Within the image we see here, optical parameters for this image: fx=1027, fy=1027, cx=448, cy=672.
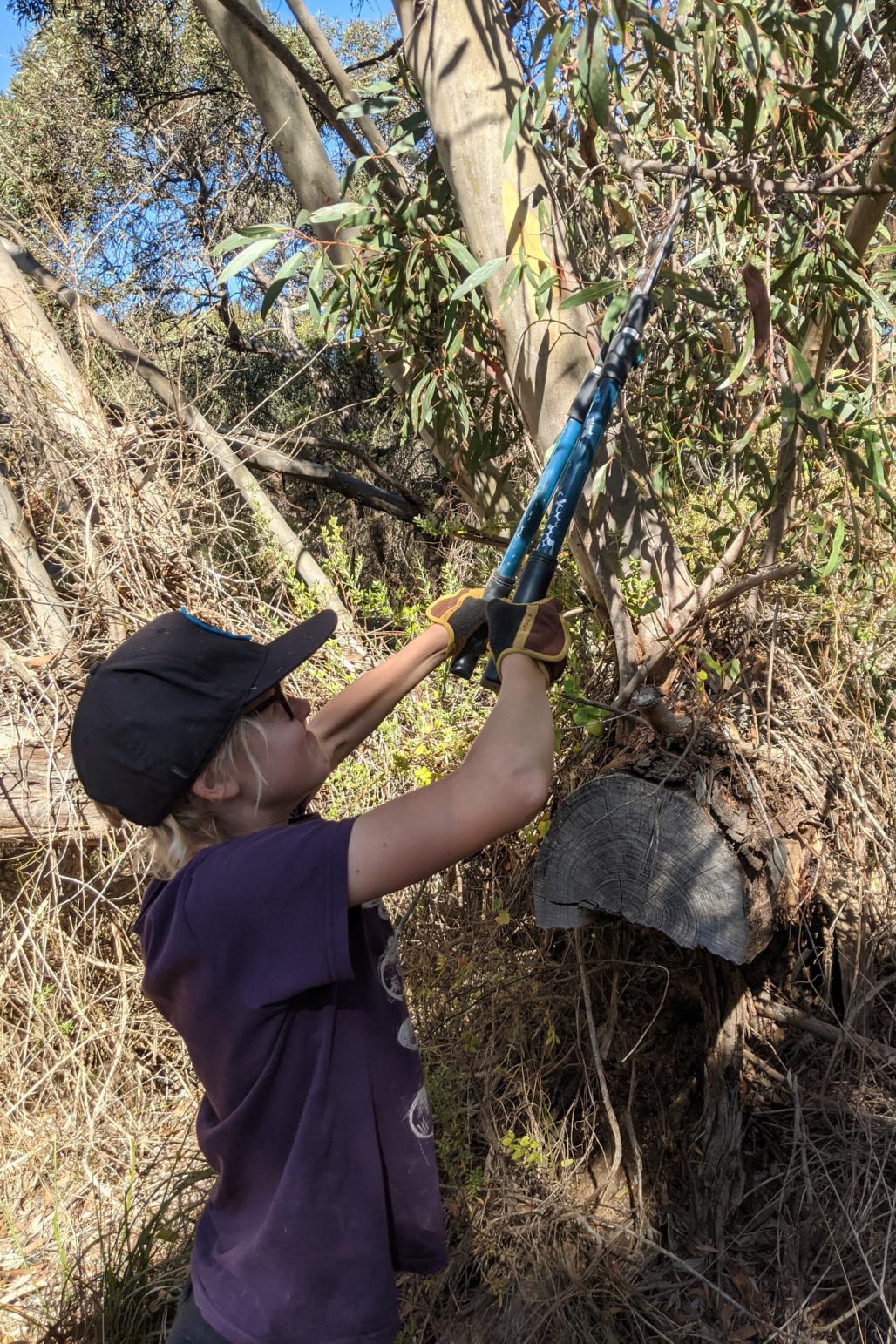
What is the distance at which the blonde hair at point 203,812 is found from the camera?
183 cm

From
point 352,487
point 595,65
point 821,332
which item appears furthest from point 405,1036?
point 352,487

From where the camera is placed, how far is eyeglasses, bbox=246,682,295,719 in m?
1.90

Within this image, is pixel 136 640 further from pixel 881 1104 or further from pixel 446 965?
pixel 881 1104

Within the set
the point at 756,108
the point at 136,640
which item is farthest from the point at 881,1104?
the point at 756,108

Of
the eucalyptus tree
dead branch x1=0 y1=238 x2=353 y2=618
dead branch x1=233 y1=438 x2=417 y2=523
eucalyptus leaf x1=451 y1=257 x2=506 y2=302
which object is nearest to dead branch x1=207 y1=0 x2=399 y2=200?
→ the eucalyptus tree

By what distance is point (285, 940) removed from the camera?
1580 millimetres

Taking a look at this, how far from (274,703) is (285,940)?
0.53 m

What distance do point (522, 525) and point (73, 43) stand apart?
9.00 m

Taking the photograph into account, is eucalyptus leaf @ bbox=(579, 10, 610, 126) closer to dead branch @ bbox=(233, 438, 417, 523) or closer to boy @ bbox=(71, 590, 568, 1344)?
boy @ bbox=(71, 590, 568, 1344)

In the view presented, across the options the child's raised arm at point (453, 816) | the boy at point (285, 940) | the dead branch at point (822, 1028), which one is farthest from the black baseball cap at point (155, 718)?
the dead branch at point (822, 1028)

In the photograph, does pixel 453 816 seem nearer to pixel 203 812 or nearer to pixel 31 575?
pixel 203 812

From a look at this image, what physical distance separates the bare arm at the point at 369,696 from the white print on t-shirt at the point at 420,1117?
0.76m

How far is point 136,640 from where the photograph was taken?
1885mm

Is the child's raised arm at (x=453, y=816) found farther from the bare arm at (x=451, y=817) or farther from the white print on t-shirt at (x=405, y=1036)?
the white print on t-shirt at (x=405, y=1036)
